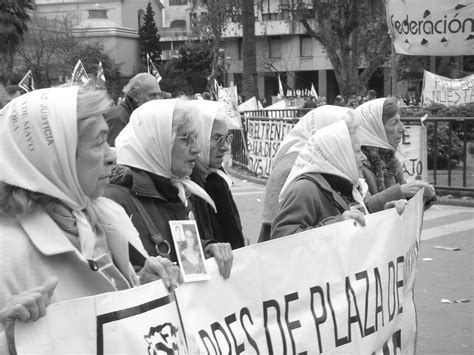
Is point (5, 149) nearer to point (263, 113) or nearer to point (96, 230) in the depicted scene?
point (96, 230)

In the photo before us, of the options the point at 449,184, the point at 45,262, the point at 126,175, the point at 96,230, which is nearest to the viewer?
the point at 45,262

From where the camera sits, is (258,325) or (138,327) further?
(258,325)

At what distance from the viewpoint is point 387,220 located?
14.7 ft

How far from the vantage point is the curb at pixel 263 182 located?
12938 mm

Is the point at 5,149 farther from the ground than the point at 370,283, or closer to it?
farther from the ground

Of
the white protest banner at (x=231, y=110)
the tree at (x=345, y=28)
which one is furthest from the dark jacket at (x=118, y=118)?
the tree at (x=345, y=28)

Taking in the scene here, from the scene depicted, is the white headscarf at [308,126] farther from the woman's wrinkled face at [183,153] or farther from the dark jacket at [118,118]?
the dark jacket at [118,118]

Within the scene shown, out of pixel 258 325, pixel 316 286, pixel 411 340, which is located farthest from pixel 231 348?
pixel 411 340

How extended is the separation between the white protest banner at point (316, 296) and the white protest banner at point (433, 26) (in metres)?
8.41

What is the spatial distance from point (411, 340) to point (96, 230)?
2492 mm

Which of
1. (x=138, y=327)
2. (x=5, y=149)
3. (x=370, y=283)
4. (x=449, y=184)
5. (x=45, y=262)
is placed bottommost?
(x=449, y=184)

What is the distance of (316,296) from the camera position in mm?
3840

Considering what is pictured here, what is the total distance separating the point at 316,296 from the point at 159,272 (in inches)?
48.4

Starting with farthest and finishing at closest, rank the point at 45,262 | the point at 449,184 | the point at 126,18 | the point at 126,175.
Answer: the point at 126,18
the point at 449,184
the point at 126,175
the point at 45,262
